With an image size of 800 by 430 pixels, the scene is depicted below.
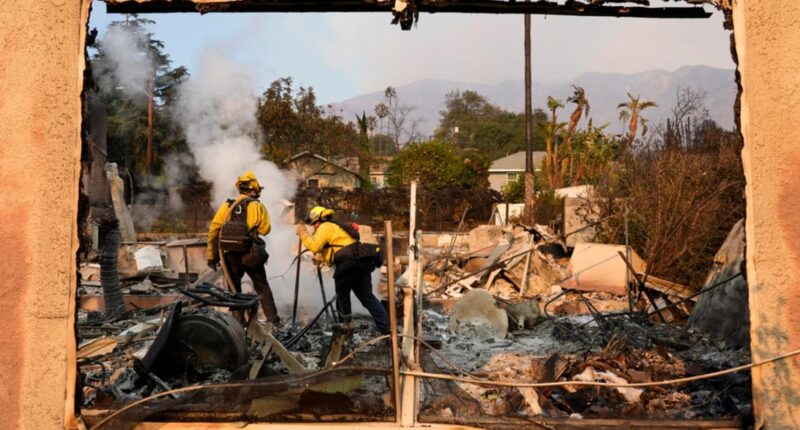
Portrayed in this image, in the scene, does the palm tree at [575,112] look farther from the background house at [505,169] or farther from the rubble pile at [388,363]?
the background house at [505,169]

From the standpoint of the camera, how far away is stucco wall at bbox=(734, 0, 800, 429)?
3682 mm

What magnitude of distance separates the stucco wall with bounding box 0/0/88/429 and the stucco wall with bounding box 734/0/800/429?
3769mm

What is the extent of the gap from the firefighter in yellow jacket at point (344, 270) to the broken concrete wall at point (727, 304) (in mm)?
3541

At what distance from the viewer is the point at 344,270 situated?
767 centimetres

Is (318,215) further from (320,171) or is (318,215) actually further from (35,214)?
(320,171)

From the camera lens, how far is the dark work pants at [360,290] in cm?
772

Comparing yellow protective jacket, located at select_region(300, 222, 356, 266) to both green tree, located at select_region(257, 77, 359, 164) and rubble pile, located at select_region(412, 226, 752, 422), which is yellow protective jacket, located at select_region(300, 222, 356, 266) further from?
green tree, located at select_region(257, 77, 359, 164)

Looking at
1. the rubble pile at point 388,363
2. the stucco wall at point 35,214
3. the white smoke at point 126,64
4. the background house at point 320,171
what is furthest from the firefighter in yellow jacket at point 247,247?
the background house at point 320,171

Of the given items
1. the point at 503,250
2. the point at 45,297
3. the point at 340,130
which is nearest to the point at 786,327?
the point at 45,297

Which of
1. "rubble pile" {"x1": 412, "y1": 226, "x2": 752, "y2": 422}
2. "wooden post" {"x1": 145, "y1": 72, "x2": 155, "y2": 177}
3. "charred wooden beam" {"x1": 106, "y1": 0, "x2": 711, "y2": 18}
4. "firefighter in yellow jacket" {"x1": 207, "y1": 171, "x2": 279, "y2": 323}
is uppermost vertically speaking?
"wooden post" {"x1": 145, "y1": 72, "x2": 155, "y2": 177}

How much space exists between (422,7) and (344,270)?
13.0 ft

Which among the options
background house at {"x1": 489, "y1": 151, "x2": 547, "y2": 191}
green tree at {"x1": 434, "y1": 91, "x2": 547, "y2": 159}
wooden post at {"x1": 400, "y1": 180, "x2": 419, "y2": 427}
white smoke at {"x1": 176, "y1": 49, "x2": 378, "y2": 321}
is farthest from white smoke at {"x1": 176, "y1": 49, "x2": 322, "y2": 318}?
green tree at {"x1": 434, "y1": 91, "x2": 547, "y2": 159}

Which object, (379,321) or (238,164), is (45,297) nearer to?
(379,321)

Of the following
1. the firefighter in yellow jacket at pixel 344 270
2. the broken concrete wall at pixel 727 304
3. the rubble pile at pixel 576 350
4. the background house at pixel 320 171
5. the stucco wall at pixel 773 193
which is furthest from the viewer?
the background house at pixel 320 171
